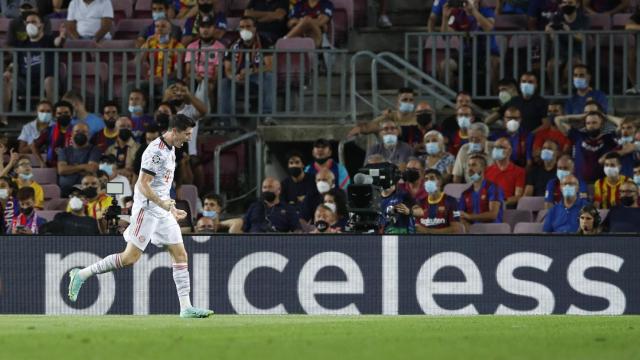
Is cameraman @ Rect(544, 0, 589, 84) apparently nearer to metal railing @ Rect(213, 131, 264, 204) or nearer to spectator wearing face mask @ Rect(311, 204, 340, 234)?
metal railing @ Rect(213, 131, 264, 204)

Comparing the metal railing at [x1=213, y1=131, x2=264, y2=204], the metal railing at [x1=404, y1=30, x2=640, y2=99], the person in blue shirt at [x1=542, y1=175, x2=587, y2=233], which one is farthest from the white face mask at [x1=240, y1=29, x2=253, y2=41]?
the person in blue shirt at [x1=542, y1=175, x2=587, y2=233]

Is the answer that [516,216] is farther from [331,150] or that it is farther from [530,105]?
[331,150]

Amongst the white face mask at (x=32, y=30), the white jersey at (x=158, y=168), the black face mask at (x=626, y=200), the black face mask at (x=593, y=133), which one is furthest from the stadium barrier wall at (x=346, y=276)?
the white face mask at (x=32, y=30)

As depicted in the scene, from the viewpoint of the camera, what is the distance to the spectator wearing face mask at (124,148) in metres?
20.1

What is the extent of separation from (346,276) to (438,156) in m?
3.18

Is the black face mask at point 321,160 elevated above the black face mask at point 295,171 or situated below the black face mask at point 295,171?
above

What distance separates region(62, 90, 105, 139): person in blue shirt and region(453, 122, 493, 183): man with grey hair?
4789 millimetres

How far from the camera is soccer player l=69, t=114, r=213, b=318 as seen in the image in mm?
13977

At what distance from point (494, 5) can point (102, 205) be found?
676 centimetres

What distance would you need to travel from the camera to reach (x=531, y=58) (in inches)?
830

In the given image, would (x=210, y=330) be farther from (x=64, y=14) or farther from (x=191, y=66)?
(x=64, y=14)

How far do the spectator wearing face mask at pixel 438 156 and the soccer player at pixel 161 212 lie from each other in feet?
18.7

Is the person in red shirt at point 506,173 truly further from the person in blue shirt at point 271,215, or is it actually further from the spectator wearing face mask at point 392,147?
the person in blue shirt at point 271,215

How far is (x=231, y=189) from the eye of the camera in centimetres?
A: 2156
